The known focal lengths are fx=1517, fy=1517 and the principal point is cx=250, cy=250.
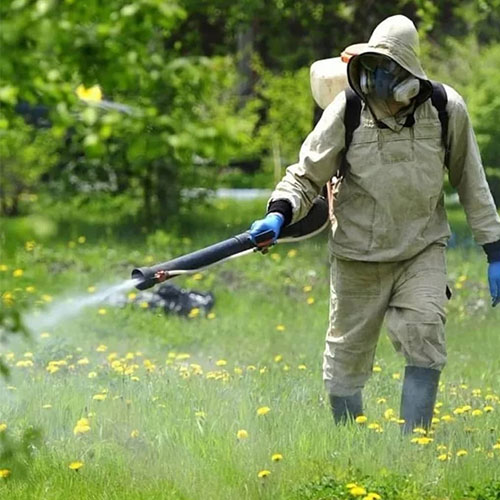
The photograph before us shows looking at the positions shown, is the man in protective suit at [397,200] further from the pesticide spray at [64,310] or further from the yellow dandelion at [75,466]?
the pesticide spray at [64,310]

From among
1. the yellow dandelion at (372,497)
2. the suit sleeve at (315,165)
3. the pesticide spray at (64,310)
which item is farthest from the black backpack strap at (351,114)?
the pesticide spray at (64,310)

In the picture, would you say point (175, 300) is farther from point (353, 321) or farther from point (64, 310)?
point (353, 321)

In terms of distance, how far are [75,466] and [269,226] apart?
121 centimetres

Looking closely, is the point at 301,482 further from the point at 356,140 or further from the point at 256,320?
the point at 256,320

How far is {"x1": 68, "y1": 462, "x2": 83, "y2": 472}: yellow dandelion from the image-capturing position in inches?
210

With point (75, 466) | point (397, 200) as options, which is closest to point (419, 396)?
point (397, 200)

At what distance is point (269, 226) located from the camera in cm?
584

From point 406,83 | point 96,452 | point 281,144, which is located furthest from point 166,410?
point 281,144

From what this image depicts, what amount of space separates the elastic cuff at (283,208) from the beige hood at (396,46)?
53 cm

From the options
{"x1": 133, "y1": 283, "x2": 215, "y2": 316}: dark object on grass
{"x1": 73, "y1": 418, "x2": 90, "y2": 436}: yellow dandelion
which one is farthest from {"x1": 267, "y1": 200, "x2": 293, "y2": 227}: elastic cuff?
{"x1": 133, "y1": 283, "x2": 215, "y2": 316}: dark object on grass

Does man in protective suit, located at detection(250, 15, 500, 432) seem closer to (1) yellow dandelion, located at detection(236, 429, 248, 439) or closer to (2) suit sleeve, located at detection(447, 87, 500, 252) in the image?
(2) suit sleeve, located at detection(447, 87, 500, 252)

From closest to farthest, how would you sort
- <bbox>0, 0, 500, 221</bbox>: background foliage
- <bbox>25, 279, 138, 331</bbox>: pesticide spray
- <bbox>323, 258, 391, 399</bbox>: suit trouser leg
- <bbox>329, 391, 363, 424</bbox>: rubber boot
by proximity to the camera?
<bbox>0, 0, 500, 221</bbox>: background foliage < <bbox>323, 258, 391, 399</bbox>: suit trouser leg < <bbox>329, 391, 363, 424</bbox>: rubber boot < <bbox>25, 279, 138, 331</bbox>: pesticide spray

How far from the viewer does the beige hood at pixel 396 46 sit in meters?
5.89

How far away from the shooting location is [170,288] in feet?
34.6
